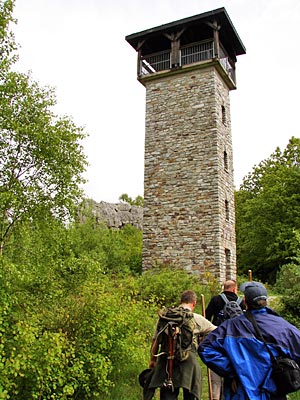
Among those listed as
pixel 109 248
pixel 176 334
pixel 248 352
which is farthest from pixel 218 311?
pixel 109 248

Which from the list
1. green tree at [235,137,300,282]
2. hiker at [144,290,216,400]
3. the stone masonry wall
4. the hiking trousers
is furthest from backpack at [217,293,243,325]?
green tree at [235,137,300,282]

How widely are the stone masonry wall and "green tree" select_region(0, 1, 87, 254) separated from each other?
7.26 meters

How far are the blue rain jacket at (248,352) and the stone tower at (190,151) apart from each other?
9652mm

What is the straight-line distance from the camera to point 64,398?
4121mm

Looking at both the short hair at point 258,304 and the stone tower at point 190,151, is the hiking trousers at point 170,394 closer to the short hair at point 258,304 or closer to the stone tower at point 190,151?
the short hair at point 258,304

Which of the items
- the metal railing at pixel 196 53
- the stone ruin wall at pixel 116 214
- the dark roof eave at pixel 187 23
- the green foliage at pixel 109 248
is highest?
the dark roof eave at pixel 187 23

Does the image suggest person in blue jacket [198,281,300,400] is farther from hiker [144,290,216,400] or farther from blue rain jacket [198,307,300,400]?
hiker [144,290,216,400]

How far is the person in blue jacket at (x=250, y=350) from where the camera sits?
2316mm

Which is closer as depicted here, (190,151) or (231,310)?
(231,310)

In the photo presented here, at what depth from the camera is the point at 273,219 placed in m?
21.6

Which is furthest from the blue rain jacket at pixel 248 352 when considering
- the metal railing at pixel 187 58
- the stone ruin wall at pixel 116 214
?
the stone ruin wall at pixel 116 214

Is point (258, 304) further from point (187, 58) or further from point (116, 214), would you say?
point (116, 214)

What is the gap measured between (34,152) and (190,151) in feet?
27.4

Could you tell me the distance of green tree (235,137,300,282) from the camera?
2048cm
